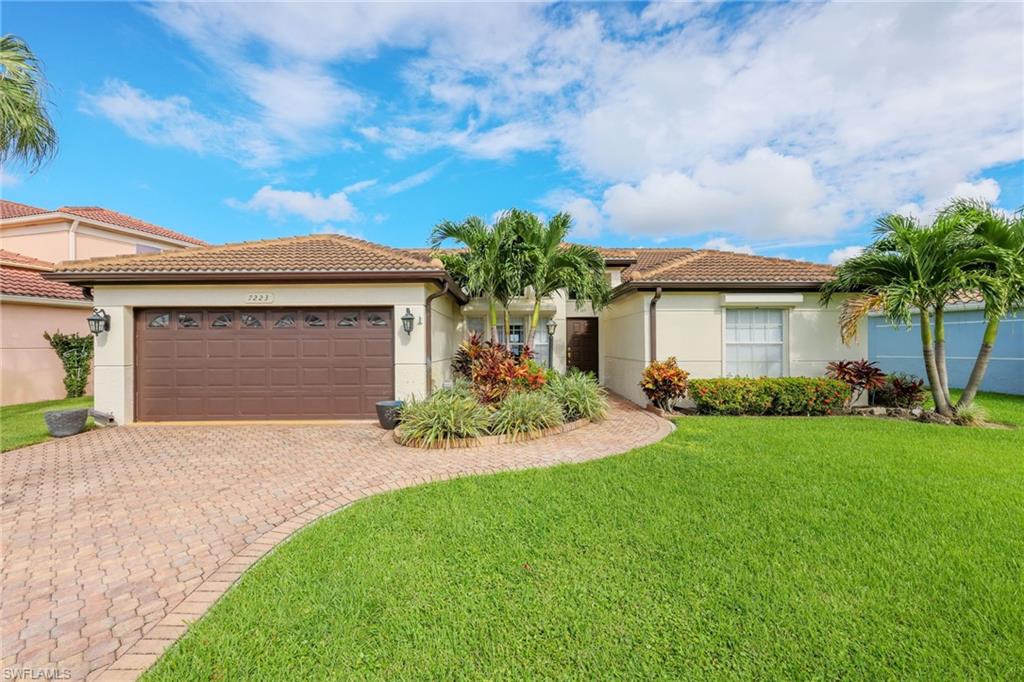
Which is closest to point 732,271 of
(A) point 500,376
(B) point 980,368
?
(B) point 980,368

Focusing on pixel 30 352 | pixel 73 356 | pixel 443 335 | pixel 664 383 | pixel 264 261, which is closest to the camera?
pixel 264 261

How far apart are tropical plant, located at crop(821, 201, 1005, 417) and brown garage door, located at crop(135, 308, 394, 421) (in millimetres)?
12209

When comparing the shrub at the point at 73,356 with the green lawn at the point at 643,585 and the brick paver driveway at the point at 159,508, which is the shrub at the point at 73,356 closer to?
the brick paver driveway at the point at 159,508

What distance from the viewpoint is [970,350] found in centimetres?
1544

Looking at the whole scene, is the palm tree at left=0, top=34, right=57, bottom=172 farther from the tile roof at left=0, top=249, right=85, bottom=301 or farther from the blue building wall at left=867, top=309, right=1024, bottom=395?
the blue building wall at left=867, top=309, right=1024, bottom=395

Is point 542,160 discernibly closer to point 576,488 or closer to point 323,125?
point 323,125

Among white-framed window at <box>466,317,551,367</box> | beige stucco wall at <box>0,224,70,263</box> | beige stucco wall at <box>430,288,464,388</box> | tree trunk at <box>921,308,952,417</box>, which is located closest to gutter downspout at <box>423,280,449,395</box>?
beige stucco wall at <box>430,288,464,388</box>

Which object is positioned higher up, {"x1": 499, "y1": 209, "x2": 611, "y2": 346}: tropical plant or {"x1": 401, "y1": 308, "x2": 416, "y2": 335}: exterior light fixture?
{"x1": 499, "y1": 209, "x2": 611, "y2": 346}: tropical plant

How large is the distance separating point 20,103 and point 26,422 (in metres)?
7.84

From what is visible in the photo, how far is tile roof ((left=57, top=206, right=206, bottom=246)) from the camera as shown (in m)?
20.0

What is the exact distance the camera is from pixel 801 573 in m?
→ 3.51

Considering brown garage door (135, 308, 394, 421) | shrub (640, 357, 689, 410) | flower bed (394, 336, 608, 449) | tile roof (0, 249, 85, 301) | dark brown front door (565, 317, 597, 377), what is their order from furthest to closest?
dark brown front door (565, 317, 597, 377) → tile roof (0, 249, 85, 301) → shrub (640, 357, 689, 410) → brown garage door (135, 308, 394, 421) → flower bed (394, 336, 608, 449)

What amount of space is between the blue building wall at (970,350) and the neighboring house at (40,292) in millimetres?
28328

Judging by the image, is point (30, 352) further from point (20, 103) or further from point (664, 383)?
point (664, 383)
